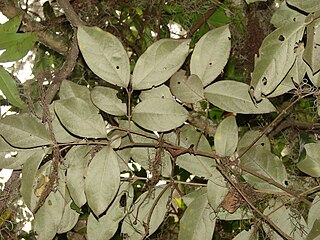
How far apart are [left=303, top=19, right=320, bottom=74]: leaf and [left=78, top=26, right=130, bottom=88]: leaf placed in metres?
0.24

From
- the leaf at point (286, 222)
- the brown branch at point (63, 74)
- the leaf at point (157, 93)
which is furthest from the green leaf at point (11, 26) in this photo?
the leaf at point (286, 222)

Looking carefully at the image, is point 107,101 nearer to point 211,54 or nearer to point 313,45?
point 211,54

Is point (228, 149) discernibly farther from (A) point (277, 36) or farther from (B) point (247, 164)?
(A) point (277, 36)

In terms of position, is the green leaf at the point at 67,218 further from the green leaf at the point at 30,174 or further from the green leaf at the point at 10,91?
the green leaf at the point at 10,91

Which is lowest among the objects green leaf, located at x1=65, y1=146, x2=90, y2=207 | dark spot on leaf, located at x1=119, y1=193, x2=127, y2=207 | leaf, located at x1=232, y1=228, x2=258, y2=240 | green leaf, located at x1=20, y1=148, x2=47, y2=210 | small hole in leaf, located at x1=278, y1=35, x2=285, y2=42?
leaf, located at x1=232, y1=228, x2=258, y2=240

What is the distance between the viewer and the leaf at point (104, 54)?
30.5 inches

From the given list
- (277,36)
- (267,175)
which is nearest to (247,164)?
(267,175)

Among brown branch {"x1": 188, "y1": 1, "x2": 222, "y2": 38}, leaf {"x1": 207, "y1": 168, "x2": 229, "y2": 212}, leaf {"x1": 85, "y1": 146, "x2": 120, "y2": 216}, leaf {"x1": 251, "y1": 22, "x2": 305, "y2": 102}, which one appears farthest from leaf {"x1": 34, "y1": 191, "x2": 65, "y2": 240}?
brown branch {"x1": 188, "y1": 1, "x2": 222, "y2": 38}

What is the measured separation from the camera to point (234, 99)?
2.64 feet

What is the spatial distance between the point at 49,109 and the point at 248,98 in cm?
28

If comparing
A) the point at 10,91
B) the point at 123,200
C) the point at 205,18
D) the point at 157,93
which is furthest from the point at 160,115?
the point at 205,18

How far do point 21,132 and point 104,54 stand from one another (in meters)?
0.16

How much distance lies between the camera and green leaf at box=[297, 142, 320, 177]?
2.58 ft

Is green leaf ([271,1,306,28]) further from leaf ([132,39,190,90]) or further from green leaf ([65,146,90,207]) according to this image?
green leaf ([65,146,90,207])
